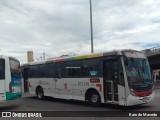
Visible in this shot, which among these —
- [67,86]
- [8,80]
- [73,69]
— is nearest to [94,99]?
[73,69]

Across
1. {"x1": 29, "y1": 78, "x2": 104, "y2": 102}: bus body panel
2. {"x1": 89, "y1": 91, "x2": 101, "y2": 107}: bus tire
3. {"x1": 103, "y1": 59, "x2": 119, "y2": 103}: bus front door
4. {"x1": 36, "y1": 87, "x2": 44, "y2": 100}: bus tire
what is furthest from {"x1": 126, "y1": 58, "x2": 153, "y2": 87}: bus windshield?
{"x1": 36, "y1": 87, "x2": 44, "y2": 100}: bus tire

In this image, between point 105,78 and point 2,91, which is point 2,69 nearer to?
point 2,91

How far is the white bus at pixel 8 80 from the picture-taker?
615 inches

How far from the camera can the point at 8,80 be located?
52.2 ft

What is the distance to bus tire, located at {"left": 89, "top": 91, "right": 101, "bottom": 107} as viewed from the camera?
50.2 feet

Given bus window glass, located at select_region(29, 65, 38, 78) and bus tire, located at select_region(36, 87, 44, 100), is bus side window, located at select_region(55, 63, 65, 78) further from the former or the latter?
bus window glass, located at select_region(29, 65, 38, 78)

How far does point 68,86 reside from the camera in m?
17.5

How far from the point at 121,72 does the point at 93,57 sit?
7.23ft

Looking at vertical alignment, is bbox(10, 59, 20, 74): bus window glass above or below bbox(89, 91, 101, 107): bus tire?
above

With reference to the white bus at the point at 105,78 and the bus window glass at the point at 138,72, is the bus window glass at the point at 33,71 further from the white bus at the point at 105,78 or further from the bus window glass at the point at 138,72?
the bus window glass at the point at 138,72

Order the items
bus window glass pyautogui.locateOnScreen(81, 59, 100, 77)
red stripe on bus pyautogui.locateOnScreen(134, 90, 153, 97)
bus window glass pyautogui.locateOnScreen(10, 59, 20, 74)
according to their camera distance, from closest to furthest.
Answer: red stripe on bus pyautogui.locateOnScreen(134, 90, 153, 97) → bus window glass pyautogui.locateOnScreen(81, 59, 100, 77) → bus window glass pyautogui.locateOnScreen(10, 59, 20, 74)

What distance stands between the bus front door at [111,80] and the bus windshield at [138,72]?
63cm

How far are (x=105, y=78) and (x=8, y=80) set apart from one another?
5098 millimetres

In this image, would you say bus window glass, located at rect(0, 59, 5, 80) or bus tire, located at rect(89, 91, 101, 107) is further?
bus window glass, located at rect(0, 59, 5, 80)
